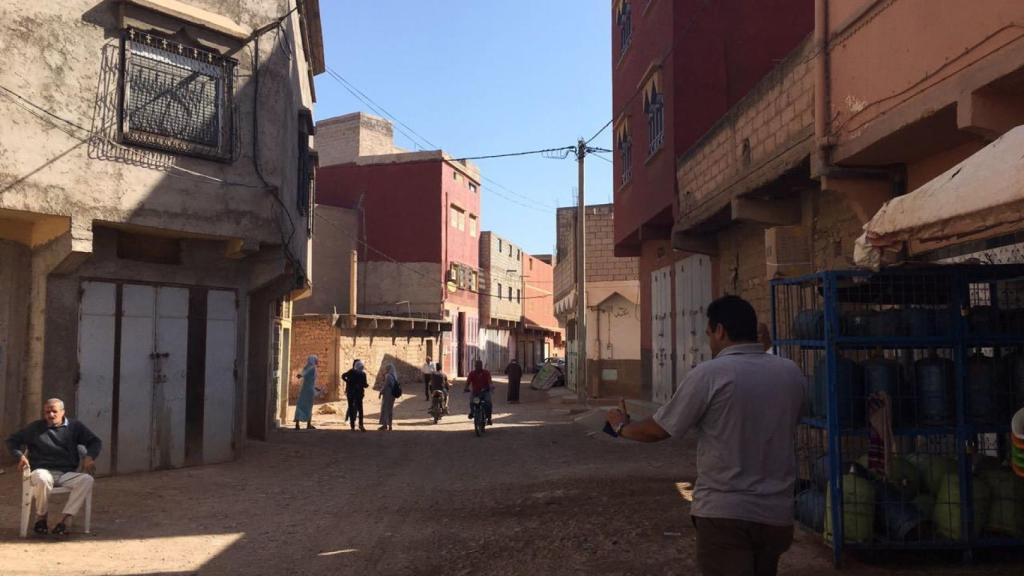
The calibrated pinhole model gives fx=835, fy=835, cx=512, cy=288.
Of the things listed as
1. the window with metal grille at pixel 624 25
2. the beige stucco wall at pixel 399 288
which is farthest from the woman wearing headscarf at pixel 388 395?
the beige stucco wall at pixel 399 288

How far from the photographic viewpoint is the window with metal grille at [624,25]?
18422mm

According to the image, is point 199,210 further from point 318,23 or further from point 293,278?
point 318,23

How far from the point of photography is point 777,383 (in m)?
3.39

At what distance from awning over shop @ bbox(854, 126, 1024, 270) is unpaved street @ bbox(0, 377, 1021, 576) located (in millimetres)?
2330

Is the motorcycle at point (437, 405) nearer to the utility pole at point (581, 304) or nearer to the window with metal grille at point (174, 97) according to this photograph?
the utility pole at point (581, 304)

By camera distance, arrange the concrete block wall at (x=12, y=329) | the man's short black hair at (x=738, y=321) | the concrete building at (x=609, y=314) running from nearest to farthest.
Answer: the man's short black hair at (x=738, y=321) → the concrete block wall at (x=12, y=329) → the concrete building at (x=609, y=314)

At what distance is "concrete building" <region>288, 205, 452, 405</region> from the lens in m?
29.9

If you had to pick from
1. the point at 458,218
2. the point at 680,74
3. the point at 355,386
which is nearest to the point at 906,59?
the point at 680,74

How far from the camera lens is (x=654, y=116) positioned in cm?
1609

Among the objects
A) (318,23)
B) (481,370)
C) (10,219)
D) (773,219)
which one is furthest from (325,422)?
(773,219)

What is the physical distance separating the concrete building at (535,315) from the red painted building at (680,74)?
37628 mm

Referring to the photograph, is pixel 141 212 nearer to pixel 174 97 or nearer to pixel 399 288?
pixel 174 97

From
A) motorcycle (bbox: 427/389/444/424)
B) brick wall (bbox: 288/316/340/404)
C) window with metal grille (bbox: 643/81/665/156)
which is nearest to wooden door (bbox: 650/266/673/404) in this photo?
window with metal grille (bbox: 643/81/665/156)

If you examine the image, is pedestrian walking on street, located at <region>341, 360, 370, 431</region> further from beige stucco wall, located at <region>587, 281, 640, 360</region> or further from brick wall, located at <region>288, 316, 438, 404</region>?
beige stucco wall, located at <region>587, 281, 640, 360</region>
